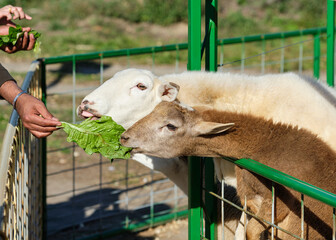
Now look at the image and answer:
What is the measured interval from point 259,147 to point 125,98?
85cm

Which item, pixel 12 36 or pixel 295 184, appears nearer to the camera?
pixel 295 184

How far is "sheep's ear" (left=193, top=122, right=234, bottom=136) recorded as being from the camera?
11.5ft

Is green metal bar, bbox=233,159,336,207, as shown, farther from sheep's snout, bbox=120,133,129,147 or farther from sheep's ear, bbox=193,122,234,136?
sheep's snout, bbox=120,133,129,147

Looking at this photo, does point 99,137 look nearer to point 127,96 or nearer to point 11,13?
point 127,96

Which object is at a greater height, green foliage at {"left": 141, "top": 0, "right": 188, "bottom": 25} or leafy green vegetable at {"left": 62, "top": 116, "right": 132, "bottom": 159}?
green foliage at {"left": 141, "top": 0, "right": 188, "bottom": 25}

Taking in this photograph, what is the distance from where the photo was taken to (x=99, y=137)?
146 inches

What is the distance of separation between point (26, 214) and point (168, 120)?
3.60 feet

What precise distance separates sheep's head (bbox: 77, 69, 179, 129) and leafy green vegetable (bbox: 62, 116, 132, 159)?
0.20 ft

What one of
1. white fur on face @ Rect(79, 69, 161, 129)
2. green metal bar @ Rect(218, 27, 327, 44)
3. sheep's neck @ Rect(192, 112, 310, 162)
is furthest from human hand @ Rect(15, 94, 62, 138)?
green metal bar @ Rect(218, 27, 327, 44)

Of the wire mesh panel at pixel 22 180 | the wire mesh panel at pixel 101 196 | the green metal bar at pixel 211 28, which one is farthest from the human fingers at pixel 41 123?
the wire mesh panel at pixel 101 196

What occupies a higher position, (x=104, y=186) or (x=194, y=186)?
(x=194, y=186)

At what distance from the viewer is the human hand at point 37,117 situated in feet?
11.2

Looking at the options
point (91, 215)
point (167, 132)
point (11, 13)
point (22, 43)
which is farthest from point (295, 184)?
point (91, 215)

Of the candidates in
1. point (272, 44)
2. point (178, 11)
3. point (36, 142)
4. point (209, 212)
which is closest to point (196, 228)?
point (209, 212)
